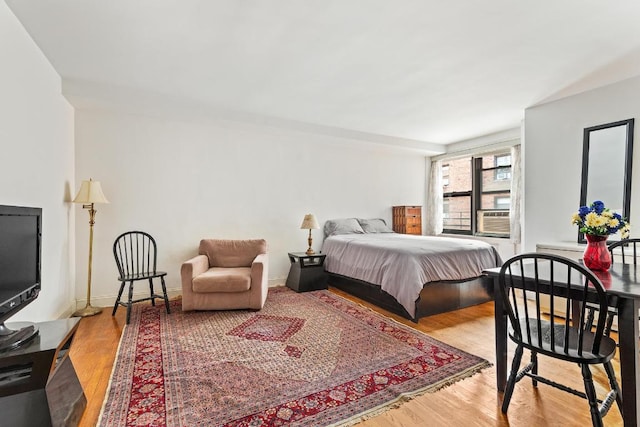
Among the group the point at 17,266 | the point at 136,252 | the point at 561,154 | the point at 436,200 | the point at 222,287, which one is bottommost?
the point at 222,287

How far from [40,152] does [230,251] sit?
6.92 feet

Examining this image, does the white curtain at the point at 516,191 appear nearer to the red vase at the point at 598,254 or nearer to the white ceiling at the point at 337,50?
the white ceiling at the point at 337,50

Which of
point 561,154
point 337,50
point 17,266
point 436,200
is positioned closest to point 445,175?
point 436,200

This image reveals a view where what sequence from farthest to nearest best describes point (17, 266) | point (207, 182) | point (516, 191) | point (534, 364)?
1. point (516, 191)
2. point (207, 182)
3. point (534, 364)
4. point (17, 266)

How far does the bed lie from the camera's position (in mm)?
3198

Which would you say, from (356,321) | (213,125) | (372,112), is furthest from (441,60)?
(213,125)

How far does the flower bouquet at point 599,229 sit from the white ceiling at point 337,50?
1359 millimetres

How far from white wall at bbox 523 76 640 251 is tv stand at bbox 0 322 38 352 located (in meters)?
4.70

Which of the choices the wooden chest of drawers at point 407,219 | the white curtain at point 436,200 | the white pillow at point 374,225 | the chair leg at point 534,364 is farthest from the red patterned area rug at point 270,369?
the white curtain at point 436,200

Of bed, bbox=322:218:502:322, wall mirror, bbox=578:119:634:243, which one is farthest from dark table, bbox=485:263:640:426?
wall mirror, bbox=578:119:634:243

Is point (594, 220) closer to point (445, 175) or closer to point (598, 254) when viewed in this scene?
point (598, 254)

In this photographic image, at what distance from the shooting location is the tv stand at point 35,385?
1342 millimetres

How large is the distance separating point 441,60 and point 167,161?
3370 mm

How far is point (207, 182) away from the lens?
4.30 m
